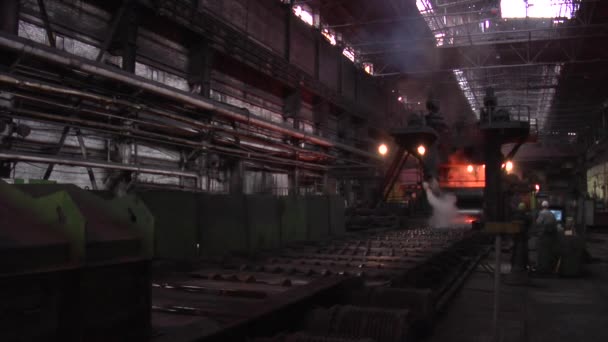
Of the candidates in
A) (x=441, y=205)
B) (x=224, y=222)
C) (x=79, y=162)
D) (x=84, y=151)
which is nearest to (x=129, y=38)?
(x=84, y=151)

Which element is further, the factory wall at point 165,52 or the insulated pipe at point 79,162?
the factory wall at point 165,52

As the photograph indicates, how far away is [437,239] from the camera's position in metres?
8.81

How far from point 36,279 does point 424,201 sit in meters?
13.2

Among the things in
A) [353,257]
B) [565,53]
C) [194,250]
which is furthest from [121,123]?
[565,53]

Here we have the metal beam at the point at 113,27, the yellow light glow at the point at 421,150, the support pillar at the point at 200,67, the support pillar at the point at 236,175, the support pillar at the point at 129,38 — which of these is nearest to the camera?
the metal beam at the point at 113,27

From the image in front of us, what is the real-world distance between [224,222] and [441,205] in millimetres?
10215

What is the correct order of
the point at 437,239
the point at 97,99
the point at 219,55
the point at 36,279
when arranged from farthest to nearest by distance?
the point at 219,55
the point at 437,239
the point at 97,99
the point at 36,279

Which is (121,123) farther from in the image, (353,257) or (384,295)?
(384,295)

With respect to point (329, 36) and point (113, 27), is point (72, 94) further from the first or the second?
point (329, 36)

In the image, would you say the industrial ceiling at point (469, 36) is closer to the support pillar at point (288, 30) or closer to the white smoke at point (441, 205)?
the support pillar at point (288, 30)

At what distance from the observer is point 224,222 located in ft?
20.3

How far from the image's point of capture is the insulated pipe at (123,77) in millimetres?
6734

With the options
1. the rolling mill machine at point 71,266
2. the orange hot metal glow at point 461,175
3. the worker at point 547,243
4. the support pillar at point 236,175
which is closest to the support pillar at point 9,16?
the support pillar at point 236,175

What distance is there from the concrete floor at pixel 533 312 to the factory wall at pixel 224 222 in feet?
8.86
